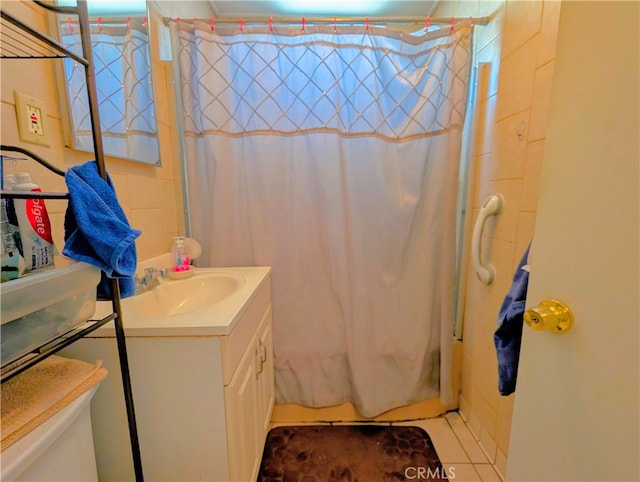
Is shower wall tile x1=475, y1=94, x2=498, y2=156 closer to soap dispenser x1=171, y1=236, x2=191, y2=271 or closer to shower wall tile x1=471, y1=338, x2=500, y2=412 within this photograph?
shower wall tile x1=471, y1=338, x2=500, y2=412

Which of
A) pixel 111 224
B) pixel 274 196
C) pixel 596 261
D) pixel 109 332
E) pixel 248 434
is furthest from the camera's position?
pixel 274 196

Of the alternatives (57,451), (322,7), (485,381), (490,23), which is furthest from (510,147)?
(57,451)

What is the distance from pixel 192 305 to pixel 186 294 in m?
0.06

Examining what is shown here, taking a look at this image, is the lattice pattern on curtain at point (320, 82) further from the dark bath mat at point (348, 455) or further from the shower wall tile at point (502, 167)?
the dark bath mat at point (348, 455)

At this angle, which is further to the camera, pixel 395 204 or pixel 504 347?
pixel 395 204

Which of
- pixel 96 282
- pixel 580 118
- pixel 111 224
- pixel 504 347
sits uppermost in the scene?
pixel 580 118

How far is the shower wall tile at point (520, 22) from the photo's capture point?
3.30 feet

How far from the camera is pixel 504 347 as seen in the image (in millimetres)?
804

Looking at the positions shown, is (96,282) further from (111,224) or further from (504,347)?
(504,347)

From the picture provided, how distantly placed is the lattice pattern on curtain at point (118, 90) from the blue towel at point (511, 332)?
52.3 inches

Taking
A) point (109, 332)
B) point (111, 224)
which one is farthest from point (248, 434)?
point (111, 224)

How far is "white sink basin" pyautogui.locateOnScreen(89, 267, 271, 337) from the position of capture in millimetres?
732

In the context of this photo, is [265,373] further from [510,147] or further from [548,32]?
[548,32]

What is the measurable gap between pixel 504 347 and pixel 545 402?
0.81 ft
